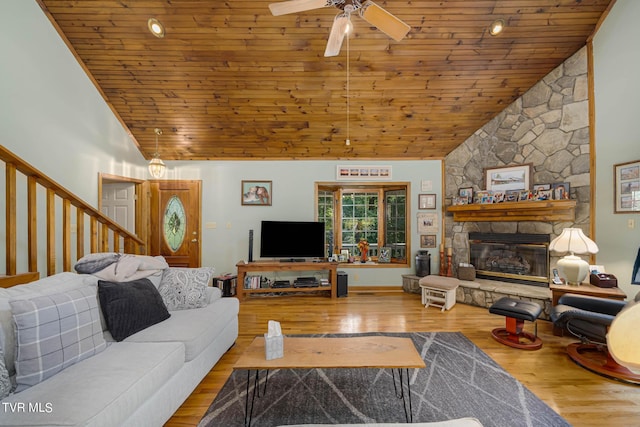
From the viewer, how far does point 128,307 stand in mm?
2084

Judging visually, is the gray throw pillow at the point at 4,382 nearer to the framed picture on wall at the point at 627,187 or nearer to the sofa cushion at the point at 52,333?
the sofa cushion at the point at 52,333

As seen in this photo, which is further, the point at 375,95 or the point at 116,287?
the point at 375,95

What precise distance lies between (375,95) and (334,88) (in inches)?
23.7

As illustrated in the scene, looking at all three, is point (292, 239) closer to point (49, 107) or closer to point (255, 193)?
point (255, 193)

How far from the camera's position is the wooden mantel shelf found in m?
3.69

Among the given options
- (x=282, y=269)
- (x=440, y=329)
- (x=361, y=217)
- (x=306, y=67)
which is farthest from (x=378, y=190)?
(x=440, y=329)

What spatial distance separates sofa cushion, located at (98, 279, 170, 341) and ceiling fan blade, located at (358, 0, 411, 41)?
281cm

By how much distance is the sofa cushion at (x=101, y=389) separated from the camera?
4.06 feet

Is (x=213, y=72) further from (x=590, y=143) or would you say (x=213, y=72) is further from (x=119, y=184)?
(x=590, y=143)

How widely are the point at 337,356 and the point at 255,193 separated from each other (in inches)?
145

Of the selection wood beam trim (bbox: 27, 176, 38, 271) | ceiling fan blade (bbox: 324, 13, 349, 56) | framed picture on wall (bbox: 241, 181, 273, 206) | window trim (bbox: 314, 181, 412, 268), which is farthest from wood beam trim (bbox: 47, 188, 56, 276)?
window trim (bbox: 314, 181, 412, 268)

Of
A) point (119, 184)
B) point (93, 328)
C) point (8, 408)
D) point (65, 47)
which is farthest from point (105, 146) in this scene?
point (8, 408)

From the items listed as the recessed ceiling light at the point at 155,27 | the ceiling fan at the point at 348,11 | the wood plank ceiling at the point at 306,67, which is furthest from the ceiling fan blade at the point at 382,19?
the recessed ceiling light at the point at 155,27

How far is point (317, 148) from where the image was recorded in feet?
16.0
